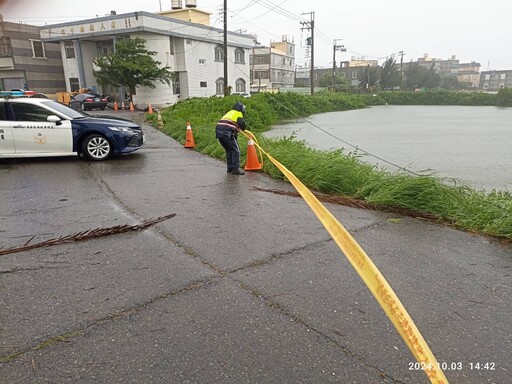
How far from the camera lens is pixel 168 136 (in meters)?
13.7

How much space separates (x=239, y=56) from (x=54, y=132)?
3988 cm

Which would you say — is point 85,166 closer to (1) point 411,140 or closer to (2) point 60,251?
(2) point 60,251

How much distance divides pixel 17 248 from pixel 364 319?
139 inches

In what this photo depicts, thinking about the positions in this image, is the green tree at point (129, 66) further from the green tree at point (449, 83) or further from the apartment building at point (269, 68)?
the green tree at point (449, 83)

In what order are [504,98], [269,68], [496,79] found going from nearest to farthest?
[504,98]
[269,68]
[496,79]

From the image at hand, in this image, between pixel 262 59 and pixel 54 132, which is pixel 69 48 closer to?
pixel 54 132

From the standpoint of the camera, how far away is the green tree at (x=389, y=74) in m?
76.9

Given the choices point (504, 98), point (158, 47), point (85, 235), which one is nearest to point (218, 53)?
point (158, 47)

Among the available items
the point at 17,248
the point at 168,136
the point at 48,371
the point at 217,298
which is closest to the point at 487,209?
the point at 217,298

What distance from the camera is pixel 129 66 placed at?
29359mm

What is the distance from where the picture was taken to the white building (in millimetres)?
32828

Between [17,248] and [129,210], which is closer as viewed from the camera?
[17,248]

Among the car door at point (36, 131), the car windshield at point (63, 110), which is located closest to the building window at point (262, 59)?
the car windshield at point (63, 110)

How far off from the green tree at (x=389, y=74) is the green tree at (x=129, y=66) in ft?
193
